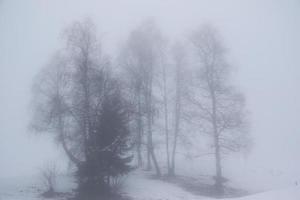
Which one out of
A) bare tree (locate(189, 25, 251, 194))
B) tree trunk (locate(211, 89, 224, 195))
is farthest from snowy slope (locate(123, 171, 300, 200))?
bare tree (locate(189, 25, 251, 194))

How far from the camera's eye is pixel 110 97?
18.6m

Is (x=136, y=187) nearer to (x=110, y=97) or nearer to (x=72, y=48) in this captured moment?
(x=110, y=97)

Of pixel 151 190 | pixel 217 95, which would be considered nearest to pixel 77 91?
pixel 151 190

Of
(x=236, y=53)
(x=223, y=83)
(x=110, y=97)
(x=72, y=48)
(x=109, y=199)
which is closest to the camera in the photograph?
(x=109, y=199)

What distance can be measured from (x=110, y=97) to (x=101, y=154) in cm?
343

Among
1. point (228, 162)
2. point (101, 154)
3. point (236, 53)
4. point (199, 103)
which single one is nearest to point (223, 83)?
Result: point (199, 103)

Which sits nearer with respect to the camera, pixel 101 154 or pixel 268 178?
pixel 101 154

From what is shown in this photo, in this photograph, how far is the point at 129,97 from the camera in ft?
78.1

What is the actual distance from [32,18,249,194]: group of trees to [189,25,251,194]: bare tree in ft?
0.22

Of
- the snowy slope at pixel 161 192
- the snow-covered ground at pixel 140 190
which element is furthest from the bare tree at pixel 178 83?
the snow-covered ground at pixel 140 190

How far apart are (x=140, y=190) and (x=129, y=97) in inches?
298

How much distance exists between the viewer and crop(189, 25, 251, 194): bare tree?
70.7 feet

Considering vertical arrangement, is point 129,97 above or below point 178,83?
below

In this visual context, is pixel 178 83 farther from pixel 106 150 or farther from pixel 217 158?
pixel 106 150
